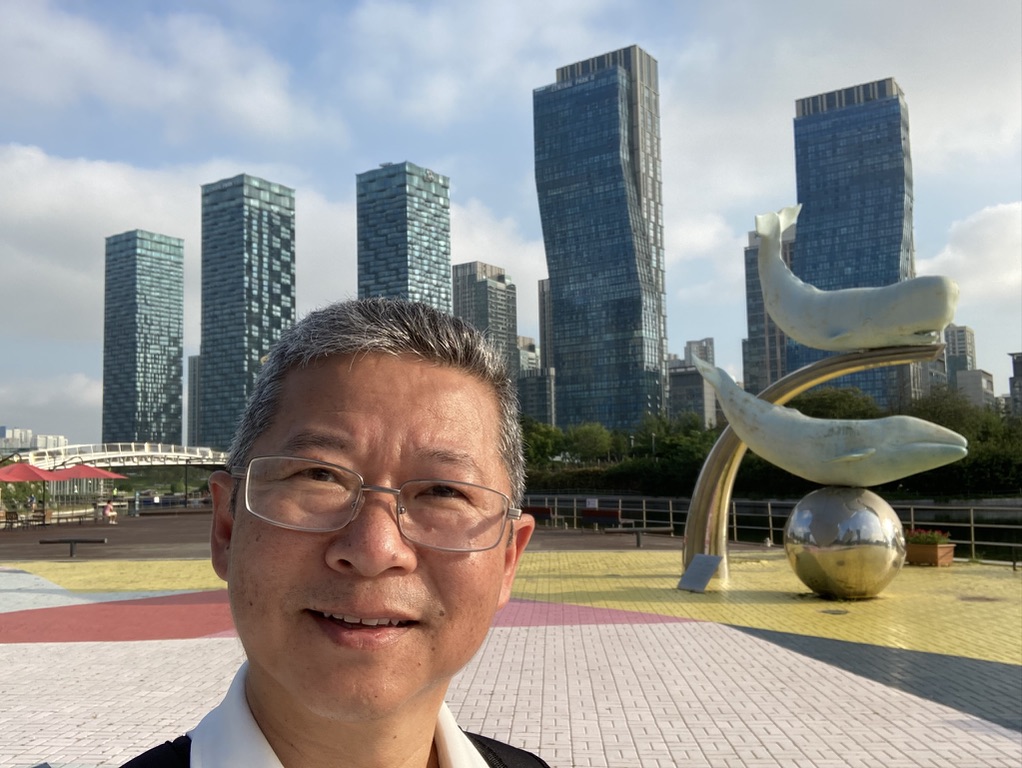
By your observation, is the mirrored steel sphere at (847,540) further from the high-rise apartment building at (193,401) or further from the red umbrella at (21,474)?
the high-rise apartment building at (193,401)

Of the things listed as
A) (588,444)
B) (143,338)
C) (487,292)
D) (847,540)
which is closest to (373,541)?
(847,540)

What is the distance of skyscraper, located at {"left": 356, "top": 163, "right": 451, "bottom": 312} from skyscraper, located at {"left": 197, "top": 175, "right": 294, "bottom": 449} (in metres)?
15.9

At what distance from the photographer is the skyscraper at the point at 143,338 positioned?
112 m

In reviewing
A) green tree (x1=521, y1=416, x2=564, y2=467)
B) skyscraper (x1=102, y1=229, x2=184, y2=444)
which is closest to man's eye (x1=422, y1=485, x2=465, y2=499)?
green tree (x1=521, y1=416, x2=564, y2=467)

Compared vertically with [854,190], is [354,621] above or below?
below

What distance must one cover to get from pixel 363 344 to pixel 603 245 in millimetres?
103098

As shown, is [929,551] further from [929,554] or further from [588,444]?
[588,444]

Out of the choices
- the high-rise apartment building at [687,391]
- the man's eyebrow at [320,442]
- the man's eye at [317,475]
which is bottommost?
the man's eye at [317,475]

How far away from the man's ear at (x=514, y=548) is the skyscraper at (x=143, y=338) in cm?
11816

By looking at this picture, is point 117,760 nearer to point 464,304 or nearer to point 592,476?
point 592,476

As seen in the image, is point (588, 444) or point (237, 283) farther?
point (237, 283)

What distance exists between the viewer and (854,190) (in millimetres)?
105938

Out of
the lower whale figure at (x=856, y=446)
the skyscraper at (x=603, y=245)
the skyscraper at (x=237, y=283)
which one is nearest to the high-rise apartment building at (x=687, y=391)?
the skyscraper at (x=603, y=245)

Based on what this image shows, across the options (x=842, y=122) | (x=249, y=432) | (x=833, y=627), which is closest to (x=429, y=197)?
(x=842, y=122)
